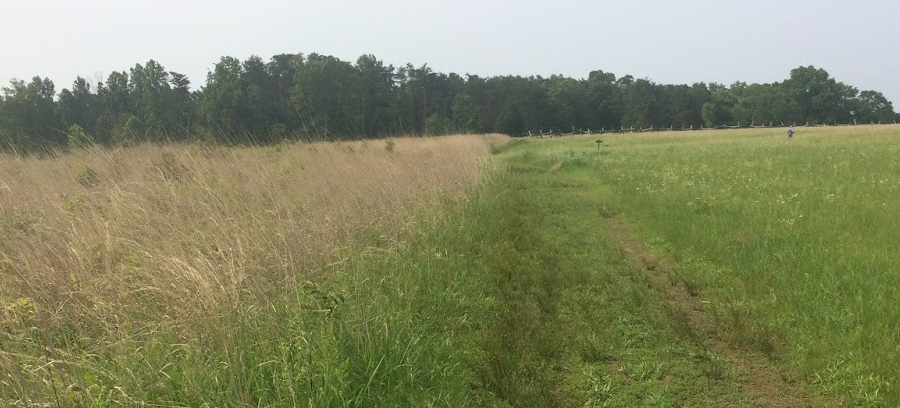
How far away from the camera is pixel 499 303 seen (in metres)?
5.30

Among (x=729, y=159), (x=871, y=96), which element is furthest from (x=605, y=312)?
(x=871, y=96)

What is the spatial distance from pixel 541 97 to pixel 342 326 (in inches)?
4007

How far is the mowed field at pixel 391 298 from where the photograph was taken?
3.09 metres

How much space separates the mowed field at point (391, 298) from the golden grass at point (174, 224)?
0.09ft

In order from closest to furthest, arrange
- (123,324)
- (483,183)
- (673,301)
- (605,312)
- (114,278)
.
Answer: (123,324) < (114,278) < (605,312) < (673,301) < (483,183)

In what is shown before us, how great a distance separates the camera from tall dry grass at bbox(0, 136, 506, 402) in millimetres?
3215

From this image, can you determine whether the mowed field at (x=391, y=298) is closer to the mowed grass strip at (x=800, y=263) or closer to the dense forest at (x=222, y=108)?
the mowed grass strip at (x=800, y=263)

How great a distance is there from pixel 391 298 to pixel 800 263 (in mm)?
4547

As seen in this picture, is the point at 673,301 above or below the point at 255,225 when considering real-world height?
below

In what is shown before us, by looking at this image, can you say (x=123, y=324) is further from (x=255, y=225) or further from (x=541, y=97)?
(x=541, y=97)

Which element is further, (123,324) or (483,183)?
(483,183)

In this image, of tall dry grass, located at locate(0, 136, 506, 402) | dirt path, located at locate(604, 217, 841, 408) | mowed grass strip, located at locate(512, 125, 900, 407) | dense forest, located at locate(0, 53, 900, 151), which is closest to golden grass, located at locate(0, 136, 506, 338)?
tall dry grass, located at locate(0, 136, 506, 402)

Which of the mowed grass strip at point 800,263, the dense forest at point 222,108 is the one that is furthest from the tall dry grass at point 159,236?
the mowed grass strip at point 800,263

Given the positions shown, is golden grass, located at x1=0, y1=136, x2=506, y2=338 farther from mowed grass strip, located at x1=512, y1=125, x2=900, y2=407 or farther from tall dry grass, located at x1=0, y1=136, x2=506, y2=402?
mowed grass strip, located at x1=512, y1=125, x2=900, y2=407
